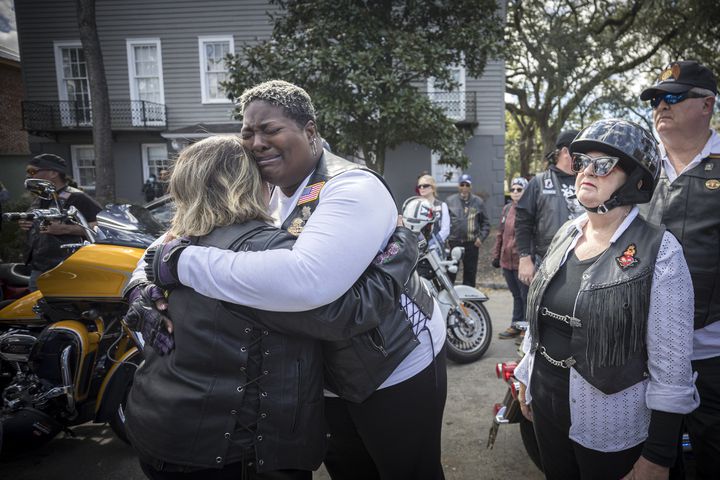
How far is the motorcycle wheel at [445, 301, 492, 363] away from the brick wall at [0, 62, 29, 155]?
2542 cm

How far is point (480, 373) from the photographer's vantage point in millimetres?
4500

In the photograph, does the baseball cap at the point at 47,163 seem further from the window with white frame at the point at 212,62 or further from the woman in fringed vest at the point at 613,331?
the window with white frame at the point at 212,62

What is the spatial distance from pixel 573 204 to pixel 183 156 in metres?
3.67

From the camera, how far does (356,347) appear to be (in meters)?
1.51

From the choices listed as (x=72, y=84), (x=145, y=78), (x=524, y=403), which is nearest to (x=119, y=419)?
(x=524, y=403)

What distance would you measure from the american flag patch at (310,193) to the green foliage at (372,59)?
6.52 metres

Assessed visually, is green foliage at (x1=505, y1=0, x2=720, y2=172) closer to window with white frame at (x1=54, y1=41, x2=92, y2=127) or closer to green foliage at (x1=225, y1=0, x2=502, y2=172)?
green foliage at (x1=225, y1=0, x2=502, y2=172)

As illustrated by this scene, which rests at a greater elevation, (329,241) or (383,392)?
(329,241)

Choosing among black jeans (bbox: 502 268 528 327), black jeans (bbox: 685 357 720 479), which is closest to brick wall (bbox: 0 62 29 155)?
black jeans (bbox: 502 268 528 327)

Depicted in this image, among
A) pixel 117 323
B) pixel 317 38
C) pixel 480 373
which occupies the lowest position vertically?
pixel 480 373

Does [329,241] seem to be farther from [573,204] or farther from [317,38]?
[317,38]

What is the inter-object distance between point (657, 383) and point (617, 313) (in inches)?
10.3

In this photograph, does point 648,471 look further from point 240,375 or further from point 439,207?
point 439,207

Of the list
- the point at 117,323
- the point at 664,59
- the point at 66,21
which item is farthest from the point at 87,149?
the point at 664,59
